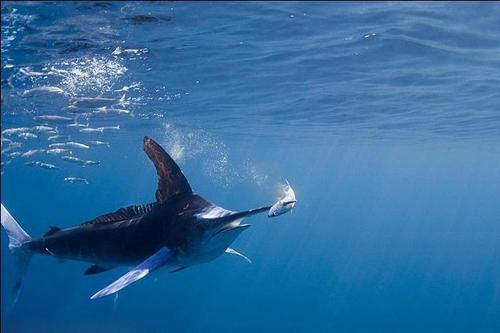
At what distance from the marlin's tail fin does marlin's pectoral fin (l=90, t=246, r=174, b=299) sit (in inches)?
106

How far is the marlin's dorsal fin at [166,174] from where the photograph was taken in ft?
21.1

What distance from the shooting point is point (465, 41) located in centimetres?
1323

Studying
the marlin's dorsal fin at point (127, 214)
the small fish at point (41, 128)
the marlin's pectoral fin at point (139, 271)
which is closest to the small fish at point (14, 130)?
the small fish at point (41, 128)

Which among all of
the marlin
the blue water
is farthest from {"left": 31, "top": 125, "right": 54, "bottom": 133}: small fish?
the marlin

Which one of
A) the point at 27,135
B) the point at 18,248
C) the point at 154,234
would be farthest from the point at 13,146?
the point at 154,234

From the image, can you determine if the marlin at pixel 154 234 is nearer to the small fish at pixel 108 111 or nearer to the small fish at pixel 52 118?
the small fish at pixel 108 111

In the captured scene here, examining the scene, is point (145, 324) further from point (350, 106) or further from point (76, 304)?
point (350, 106)

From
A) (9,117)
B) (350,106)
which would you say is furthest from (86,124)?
(350,106)

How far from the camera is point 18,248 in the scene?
7223mm

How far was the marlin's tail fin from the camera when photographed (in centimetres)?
713

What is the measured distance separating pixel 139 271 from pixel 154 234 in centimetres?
105

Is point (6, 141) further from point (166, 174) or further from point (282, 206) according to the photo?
point (282, 206)

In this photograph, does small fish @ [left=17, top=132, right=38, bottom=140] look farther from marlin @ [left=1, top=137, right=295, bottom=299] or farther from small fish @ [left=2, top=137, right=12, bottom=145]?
marlin @ [left=1, top=137, right=295, bottom=299]

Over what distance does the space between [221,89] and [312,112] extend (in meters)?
7.49
